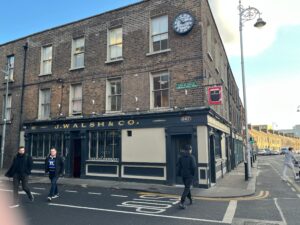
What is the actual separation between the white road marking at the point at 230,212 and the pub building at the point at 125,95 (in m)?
3.20

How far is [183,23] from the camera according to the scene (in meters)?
14.1

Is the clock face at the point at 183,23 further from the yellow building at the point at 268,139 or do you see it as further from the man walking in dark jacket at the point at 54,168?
the yellow building at the point at 268,139

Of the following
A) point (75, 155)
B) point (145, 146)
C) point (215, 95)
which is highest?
point (215, 95)

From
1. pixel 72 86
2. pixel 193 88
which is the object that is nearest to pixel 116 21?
pixel 72 86

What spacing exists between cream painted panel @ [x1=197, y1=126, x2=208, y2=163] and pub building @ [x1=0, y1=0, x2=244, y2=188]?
47mm

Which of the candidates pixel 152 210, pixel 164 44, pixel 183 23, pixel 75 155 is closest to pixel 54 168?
pixel 152 210

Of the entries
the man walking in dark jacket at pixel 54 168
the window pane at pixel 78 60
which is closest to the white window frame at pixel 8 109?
the window pane at pixel 78 60

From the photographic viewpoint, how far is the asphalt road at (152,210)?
277 inches

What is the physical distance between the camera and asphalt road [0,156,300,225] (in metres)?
7.04

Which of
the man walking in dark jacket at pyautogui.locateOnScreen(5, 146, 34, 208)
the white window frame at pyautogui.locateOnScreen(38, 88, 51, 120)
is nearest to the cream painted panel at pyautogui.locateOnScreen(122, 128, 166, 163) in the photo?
the man walking in dark jacket at pyautogui.locateOnScreen(5, 146, 34, 208)

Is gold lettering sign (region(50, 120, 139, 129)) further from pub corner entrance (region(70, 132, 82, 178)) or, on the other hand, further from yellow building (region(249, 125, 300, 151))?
yellow building (region(249, 125, 300, 151))

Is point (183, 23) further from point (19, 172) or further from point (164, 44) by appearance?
point (19, 172)

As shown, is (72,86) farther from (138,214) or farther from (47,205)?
(138,214)

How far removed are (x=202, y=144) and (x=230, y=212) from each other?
5.03 m
